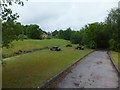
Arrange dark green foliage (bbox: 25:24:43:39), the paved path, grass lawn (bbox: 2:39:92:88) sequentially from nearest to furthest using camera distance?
grass lawn (bbox: 2:39:92:88), the paved path, dark green foliage (bbox: 25:24:43:39)

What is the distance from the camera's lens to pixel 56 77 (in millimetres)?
10336

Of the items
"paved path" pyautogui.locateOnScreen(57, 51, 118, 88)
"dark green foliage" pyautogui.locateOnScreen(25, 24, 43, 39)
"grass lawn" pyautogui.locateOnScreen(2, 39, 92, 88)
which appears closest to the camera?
"grass lawn" pyautogui.locateOnScreen(2, 39, 92, 88)

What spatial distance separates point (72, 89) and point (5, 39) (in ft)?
14.6

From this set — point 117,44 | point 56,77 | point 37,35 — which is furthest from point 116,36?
point 37,35

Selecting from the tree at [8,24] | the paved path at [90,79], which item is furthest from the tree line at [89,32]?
the paved path at [90,79]

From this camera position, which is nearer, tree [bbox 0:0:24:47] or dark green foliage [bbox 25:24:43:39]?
tree [bbox 0:0:24:47]

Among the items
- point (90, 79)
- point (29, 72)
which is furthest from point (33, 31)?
point (90, 79)

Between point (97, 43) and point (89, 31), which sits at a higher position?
point (89, 31)

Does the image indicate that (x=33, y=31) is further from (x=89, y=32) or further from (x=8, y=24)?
(x=8, y=24)

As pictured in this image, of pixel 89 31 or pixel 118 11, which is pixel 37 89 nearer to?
pixel 118 11

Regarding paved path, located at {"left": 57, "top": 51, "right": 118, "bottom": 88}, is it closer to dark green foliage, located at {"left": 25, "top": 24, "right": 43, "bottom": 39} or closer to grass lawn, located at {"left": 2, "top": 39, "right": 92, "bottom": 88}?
grass lawn, located at {"left": 2, "top": 39, "right": 92, "bottom": 88}

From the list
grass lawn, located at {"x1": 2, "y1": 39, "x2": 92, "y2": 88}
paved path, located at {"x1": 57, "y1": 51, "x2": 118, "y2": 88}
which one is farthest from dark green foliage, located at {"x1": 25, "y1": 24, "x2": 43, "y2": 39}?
paved path, located at {"x1": 57, "y1": 51, "x2": 118, "y2": 88}

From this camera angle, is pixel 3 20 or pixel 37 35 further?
pixel 37 35

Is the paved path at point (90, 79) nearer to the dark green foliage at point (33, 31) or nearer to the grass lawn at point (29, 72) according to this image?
the grass lawn at point (29, 72)
